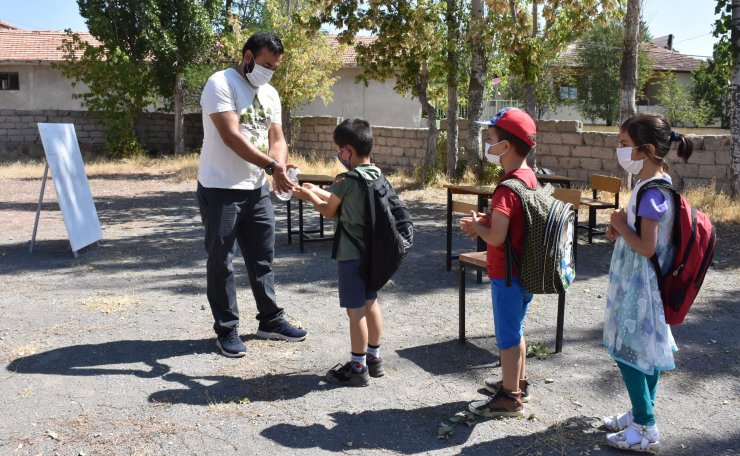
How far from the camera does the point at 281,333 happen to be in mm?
5148

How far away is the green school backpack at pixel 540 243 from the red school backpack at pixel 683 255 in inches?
14.5

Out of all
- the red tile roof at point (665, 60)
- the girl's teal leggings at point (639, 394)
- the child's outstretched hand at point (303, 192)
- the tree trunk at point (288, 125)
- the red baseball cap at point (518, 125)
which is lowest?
the girl's teal leggings at point (639, 394)

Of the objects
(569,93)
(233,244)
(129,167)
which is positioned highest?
(569,93)

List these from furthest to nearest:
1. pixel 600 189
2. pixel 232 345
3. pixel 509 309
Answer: pixel 600 189 < pixel 232 345 < pixel 509 309

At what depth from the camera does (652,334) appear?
132 inches

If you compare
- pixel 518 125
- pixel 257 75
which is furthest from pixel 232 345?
pixel 518 125

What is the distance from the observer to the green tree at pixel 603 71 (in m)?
38.8

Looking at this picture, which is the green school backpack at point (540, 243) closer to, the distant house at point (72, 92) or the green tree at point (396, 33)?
the green tree at point (396, 33)

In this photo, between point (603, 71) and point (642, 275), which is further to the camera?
point (603, 71)

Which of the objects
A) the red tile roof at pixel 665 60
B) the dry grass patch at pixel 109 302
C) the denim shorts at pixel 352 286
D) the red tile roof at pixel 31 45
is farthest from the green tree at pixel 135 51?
the red tile roof at pixel 665 60

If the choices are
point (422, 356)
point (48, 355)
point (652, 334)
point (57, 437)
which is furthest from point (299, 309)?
point (652, 334)

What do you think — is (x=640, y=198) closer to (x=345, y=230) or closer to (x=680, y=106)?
(x=345, y=230)

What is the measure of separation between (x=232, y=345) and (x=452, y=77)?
11288 mm

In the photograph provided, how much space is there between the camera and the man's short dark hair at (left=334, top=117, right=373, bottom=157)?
4113 mm
